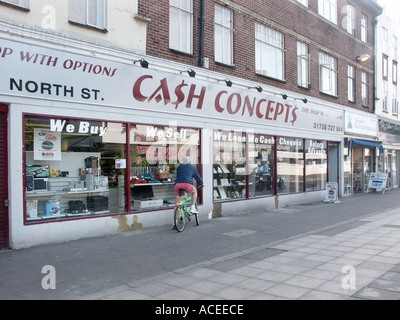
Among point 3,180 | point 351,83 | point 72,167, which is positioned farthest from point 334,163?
point 3,180

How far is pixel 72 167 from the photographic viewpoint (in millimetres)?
8273

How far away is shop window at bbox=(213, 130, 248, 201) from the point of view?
11344 mm

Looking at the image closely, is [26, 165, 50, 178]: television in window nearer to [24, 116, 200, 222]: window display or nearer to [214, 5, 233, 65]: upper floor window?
[24, 116, 200, 222]: window display

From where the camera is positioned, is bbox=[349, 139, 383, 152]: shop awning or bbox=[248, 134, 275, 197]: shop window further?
bbox=[349, 139, 383, 152]: shop awning

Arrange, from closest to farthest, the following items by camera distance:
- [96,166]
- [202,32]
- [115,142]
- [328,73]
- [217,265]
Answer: [217,265] → [96,166] → [115,142] → [202,32] → [328,73]

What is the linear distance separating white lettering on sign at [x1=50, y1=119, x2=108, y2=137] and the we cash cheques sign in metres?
0.50

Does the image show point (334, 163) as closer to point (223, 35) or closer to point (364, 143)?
point (364, 143)

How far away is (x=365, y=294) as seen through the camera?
4535mm

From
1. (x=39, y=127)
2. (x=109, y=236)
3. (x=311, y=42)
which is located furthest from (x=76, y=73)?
(x=311, y=42)

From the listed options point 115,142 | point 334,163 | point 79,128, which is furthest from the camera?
→ point 334,163

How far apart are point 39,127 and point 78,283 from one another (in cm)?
365

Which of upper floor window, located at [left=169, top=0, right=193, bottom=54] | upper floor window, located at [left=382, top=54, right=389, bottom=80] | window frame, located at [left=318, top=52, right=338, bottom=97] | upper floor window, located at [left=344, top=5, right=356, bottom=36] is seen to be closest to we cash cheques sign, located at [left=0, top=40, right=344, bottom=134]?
upper floor window, located at [left=169, top=0, right=193, bottom=54]

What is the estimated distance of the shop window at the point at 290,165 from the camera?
13.9m

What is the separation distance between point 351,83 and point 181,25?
12.0m
